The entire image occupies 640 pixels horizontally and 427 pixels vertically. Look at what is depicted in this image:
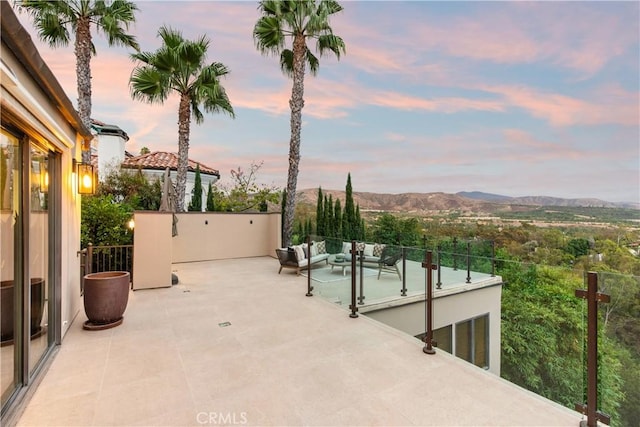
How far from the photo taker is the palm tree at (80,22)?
7.80 m

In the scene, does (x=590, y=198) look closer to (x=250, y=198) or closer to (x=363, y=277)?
(x=363, y=277)

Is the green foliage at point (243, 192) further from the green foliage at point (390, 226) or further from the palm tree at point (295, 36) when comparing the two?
the palm tree at point (295, 36)

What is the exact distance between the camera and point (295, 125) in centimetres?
965

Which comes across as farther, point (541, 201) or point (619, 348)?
point (541, 201)

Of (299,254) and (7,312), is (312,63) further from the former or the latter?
(7,312)

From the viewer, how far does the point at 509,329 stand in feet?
13.5

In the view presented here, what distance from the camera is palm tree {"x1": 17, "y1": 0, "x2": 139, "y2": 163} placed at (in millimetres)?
7805

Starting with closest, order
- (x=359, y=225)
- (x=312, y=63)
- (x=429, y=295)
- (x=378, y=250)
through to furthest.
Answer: (x=429, y=295) → (x=378, y=250) → (x=312, y=63) → (x=359, y=225)

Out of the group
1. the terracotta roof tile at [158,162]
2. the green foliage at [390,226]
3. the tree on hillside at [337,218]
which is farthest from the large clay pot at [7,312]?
the terracotta roof tile at [158,162]

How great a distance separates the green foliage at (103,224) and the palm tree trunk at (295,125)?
4.46 metres

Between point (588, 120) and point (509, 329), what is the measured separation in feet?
43.5

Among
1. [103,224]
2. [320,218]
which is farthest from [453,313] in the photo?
[103,224]

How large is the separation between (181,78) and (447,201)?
13.7 meters

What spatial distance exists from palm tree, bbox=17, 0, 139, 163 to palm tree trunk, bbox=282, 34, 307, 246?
4.95 metres
